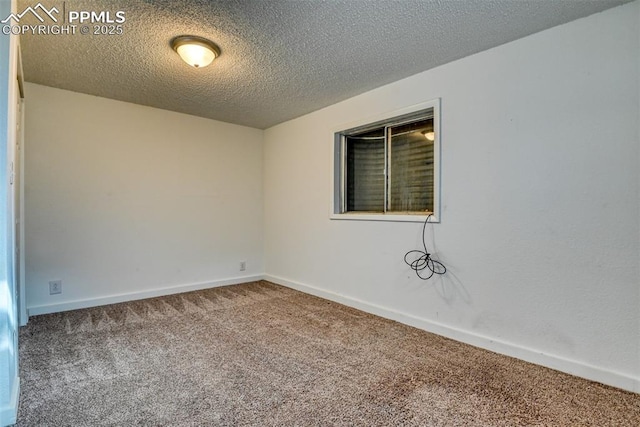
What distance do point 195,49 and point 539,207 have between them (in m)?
2.63

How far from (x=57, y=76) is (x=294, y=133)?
244 cm

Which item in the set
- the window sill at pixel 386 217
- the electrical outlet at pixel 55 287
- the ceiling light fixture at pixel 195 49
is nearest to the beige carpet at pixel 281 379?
the electrical outlet at pixel 55 287

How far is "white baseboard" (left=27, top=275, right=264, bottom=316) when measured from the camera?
3.12 meters

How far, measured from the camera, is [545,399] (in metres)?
1.72

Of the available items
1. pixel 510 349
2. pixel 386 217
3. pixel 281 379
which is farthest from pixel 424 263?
→ pixel 281 379

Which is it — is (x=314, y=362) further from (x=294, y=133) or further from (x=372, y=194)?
(x=294, y=133)

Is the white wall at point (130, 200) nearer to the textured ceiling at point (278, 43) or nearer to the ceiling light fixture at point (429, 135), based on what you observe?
the textured ceiling at point (278, 43)

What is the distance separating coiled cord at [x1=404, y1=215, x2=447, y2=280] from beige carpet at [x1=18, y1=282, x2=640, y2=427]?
1.67 feet

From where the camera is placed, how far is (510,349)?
2256 mm

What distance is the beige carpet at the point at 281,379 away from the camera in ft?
5.11

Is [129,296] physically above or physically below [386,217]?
below

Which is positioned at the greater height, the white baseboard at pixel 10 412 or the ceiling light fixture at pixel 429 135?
the ceiling light fixture at pixel 429 135

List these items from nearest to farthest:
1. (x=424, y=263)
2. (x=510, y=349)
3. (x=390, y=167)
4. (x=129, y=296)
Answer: (x=510, y=349) < (x=424, y=263) < (x=390, y=167) < (x=129, y=296)

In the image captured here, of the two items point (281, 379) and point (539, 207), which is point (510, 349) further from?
point (281, 379)
